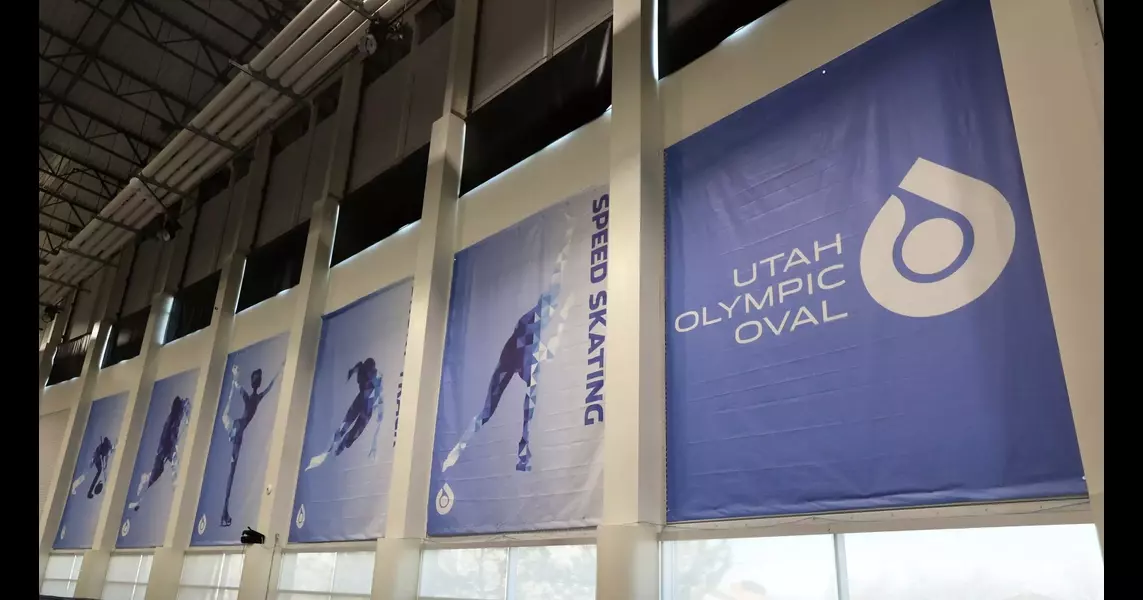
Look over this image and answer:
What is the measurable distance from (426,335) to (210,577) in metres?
6.43

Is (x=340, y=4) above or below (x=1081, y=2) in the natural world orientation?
above

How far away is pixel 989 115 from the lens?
489 centimetres

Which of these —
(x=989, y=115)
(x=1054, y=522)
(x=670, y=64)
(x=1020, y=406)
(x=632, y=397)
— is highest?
(x=670, y=64)

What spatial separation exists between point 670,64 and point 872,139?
8.38 ft

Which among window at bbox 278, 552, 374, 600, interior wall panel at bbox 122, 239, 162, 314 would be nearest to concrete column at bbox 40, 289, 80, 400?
interior wall panel at bbox 122, 239, 162, 314

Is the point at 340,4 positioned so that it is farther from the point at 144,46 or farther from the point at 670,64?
the point at 144,46

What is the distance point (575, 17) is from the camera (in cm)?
862

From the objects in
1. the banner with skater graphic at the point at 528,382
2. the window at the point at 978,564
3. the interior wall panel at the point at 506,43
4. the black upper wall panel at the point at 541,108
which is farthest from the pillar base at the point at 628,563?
the interior wall panel at the point at 506,43

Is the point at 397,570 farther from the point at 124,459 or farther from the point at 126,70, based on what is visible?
the point at 126,70

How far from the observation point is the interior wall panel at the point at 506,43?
359 inches

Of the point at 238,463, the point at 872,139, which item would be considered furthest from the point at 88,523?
A: the point at 872,139

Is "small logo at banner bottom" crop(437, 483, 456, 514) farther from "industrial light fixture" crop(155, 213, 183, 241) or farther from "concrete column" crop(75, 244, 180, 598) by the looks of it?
"industrial light fixture" crop(155, 213, 183, 241)

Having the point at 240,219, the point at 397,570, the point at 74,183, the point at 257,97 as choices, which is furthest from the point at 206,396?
the point at 74,183

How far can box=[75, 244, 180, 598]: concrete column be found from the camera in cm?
1366
